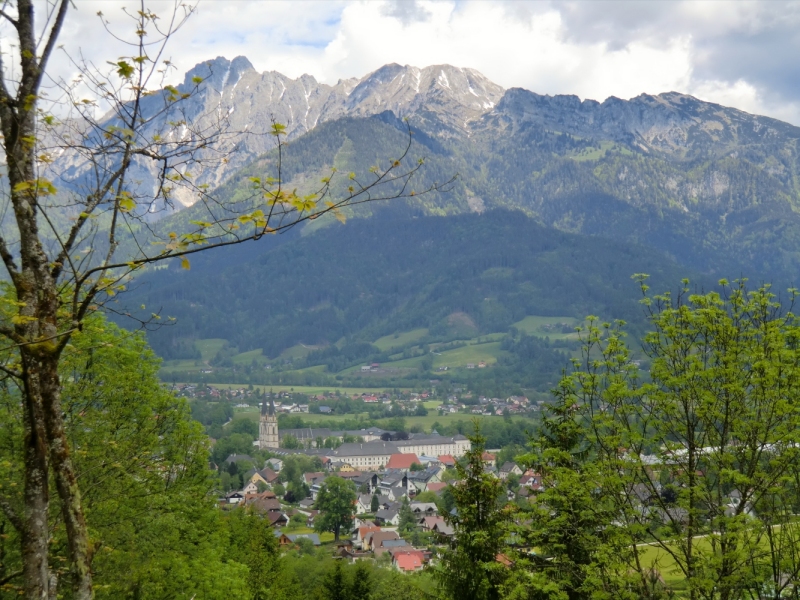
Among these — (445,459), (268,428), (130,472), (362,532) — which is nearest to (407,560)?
(362,532)

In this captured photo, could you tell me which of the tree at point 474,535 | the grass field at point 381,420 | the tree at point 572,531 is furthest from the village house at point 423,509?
the tree at point 572,531

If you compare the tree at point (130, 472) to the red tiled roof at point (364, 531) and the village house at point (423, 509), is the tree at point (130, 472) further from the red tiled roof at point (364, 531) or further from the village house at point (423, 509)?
the village house at point (423, 509)

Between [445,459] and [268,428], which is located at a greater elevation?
[268,428]

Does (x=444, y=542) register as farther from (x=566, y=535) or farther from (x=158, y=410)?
(x=158, y=410)

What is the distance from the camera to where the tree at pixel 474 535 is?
17.2 meters

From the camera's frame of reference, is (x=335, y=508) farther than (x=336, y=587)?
Yes

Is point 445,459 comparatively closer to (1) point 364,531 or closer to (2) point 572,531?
(1) point 364,531

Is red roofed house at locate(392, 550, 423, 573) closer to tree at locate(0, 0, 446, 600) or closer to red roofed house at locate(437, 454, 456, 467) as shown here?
tree at locate(0, 0, 446, 600)

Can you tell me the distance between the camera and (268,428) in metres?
143

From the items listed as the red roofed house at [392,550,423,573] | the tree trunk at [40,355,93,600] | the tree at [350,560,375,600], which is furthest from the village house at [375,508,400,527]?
the tree trunk at [40,355,93,600]

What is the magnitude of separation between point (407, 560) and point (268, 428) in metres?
89.0

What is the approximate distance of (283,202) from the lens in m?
5.56

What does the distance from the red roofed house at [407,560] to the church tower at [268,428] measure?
83931mm

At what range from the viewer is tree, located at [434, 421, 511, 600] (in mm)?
17188
